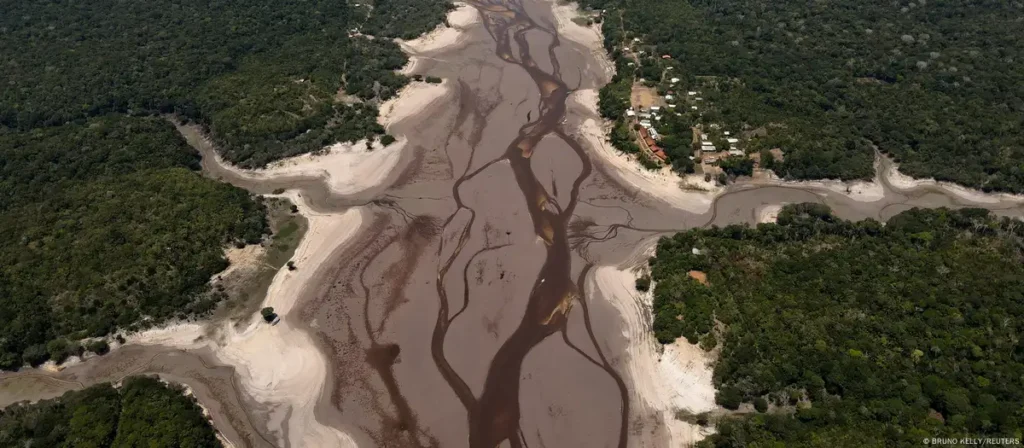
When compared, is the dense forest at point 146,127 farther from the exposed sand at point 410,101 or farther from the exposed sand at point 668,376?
the exposed sand at point 668,376

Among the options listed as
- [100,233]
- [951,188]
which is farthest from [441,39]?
[951,188]

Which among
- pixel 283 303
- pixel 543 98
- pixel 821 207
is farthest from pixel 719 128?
pixel 283 303

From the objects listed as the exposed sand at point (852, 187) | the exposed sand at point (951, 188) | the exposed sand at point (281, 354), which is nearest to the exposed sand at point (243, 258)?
the exposed sand at point (281, 354)

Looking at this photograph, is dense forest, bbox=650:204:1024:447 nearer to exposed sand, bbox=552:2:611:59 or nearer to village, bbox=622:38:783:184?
village, bbox=622:38:783:184

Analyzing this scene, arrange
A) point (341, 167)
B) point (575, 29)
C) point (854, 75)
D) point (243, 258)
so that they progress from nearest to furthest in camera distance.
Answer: point (243, 258)
point (341, 167)
point (854, 75)
point (575, 29)

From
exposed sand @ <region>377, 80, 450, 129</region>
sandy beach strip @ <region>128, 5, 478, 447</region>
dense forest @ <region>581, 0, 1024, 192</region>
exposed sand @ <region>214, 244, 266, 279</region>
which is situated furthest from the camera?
exposed sand @ <region>377, 80, 450, 129</region>

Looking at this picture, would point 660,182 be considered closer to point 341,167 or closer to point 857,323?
point 857,323

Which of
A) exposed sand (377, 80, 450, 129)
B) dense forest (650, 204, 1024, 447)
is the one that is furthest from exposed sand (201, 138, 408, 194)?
dense forest (650, 204, 1024, 447)
